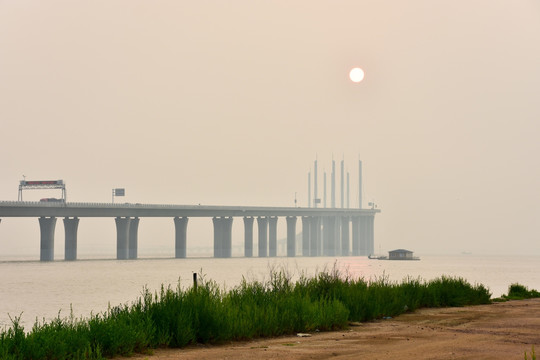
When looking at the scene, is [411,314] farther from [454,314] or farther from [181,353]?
[181,353]

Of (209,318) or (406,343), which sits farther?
(209,318)

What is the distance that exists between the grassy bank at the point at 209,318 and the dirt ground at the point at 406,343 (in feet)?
1.79

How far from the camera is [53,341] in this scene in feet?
58.3

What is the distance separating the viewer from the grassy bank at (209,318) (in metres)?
18.0

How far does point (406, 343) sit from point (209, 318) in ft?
18.2

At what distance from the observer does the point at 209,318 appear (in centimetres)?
2136

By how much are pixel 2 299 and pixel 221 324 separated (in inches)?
2259

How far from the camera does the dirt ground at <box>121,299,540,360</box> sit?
17.1 meters

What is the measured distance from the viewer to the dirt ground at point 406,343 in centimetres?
1714

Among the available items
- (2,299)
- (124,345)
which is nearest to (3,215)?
(2,299)

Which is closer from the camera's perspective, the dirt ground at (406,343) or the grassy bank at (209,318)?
the dirt ground at (406,343)

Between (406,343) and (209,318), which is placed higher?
(209,318)

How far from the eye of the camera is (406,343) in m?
19.2

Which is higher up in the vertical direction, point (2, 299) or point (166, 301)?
point (166, 301)
